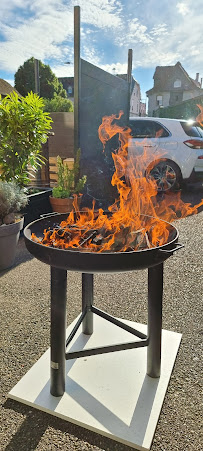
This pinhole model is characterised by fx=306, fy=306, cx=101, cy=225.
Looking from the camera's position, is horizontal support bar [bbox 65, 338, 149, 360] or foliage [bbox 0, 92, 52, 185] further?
foliage [bbox 0, 92, 52, 185]

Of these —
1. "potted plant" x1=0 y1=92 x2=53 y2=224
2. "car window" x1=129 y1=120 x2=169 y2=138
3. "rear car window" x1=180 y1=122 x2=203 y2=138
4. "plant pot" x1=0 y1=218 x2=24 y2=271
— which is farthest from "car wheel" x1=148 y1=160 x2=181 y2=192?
"plant pot" x1=0 y1=218 x2=24 y2=271

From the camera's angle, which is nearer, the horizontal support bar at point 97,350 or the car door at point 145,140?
the horizontal support bar at point 97,350

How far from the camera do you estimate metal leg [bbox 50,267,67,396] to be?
1615 millimetres

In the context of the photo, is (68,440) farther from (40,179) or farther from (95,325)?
(40,179)

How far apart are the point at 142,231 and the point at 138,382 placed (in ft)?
3.01

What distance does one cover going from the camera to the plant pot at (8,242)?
330 cm

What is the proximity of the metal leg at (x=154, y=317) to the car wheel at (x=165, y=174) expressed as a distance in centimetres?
543

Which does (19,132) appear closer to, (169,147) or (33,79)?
(169,147)

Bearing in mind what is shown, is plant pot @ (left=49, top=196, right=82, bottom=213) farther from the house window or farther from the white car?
the house window

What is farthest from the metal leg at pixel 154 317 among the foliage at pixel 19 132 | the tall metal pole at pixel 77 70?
the tall metal pole at pixel 77 70

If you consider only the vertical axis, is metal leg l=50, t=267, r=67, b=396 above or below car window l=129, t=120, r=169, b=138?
below

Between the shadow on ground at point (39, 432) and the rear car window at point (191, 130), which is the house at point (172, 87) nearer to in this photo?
the rear car window at point (191, 130)

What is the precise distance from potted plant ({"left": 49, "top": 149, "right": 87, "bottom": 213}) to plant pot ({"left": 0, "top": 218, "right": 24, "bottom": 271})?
1.53m

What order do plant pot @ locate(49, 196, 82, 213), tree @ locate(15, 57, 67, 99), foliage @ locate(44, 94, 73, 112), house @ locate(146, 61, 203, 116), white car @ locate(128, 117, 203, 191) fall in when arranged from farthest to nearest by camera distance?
house @ locate(146, 61, 203, 116), tree @ locate(15, 57, 67, 99), foliage @ locate(44, 94, 73, 112), white car @ locate(128, 117, 203, 191), plant pot @ locate(49, 196, 82, 213)
